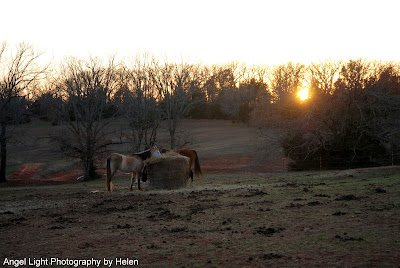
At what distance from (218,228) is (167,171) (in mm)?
8234

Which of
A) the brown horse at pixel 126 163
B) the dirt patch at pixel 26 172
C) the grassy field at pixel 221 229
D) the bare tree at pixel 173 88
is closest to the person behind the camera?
the grassy field at pixel 221 229

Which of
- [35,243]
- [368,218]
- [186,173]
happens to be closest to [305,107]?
[186,173]

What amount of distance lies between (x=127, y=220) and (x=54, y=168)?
98.3 feet

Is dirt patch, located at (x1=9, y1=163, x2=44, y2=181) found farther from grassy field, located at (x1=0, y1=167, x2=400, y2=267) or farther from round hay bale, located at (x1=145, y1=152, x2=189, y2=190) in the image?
grassy field, located at (x1=0, y1=167, x2=400, y2=267)

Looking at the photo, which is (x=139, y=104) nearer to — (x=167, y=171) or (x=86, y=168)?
(x=86, y=168)

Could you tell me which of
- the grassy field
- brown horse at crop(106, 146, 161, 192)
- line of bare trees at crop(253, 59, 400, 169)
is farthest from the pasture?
line of bare trees at crop(253, 59, 400, 169)

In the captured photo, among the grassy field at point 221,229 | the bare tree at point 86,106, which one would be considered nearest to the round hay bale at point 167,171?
the grassy field at point 221,229

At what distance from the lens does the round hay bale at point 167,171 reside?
55.0 ft

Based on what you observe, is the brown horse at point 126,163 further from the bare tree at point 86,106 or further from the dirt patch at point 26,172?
the dirt patch at point 26,172

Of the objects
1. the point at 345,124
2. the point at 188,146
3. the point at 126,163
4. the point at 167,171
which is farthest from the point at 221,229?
the point at 188,146

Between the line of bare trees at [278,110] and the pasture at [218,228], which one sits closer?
the pasture at [218,228]

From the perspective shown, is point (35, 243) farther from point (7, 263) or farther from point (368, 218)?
point (368, 218)

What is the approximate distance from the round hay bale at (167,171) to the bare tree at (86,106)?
13705 millimetres

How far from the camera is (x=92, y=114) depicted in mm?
30203
